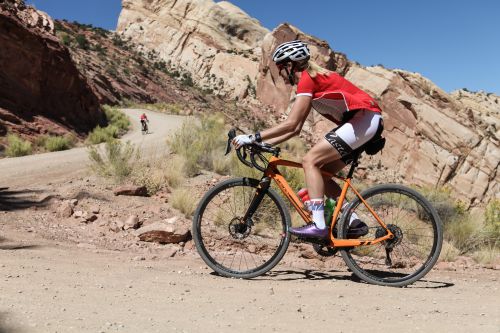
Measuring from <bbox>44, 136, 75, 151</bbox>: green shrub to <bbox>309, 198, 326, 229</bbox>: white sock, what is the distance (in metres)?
14.1

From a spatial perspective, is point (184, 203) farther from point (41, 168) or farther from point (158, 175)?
point (41, 168)

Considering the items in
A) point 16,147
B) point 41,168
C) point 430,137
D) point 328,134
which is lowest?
point 41,168

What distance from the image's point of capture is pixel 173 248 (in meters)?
5.92

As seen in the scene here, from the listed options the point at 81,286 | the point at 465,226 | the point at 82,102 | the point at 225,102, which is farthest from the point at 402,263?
the point at 225,102

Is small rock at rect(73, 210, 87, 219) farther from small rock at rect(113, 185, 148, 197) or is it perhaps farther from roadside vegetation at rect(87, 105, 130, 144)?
roadside vegetation at rect(87, 105, 130, 144)

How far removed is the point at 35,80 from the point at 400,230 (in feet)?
56.6

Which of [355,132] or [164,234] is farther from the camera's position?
[164,234]

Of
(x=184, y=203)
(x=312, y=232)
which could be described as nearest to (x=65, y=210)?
(x=184, y=203)

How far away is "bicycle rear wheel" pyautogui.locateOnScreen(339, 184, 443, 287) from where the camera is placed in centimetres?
470

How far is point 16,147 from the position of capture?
14.9 m

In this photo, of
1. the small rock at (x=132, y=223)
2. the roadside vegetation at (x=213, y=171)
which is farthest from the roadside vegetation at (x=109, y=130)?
the small rock at (x=132, y=223)

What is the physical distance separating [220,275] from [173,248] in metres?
1.29

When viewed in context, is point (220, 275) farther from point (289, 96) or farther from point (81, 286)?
point (289, 96)

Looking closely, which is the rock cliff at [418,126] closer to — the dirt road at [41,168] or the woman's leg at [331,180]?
the dirt road at [41,168]
